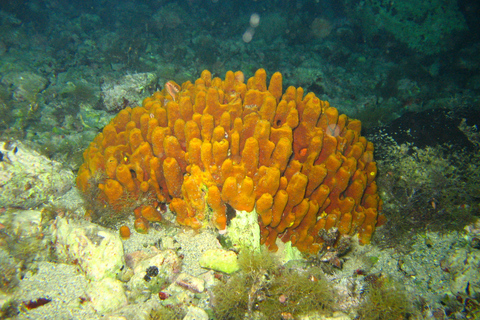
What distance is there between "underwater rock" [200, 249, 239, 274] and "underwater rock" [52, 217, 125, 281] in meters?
0.98

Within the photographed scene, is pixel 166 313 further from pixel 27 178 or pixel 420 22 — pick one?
pixel 420 22

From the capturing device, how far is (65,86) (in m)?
6.80

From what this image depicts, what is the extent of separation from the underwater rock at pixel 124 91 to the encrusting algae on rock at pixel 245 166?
2.16 metres

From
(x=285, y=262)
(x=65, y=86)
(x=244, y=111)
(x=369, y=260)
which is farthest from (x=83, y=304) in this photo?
(x=65, y=86)

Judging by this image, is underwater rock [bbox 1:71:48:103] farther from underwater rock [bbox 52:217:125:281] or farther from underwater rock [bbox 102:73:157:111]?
underwater rock [bbox 52:217:125:281]

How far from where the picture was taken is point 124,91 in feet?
18.1

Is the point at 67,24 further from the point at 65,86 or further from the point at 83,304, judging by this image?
the point at 83,304

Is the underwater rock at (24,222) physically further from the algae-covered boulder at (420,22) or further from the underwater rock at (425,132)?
the algae-covered boulder at (420,22)

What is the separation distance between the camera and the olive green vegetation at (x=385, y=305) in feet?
7.85

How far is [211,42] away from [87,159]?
10.3 metres

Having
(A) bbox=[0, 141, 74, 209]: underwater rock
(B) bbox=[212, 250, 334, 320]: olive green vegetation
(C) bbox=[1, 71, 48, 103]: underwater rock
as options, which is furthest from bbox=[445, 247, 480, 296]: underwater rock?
(C) bbox=[1, 71, 48, 103]: underwater rock

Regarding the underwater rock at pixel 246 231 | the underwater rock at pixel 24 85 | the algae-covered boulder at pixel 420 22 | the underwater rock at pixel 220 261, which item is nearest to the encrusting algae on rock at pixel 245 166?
the underwater rock at pixel 246 231

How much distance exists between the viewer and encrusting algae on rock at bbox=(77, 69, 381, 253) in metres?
2.69

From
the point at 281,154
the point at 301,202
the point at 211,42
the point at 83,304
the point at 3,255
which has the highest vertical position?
the point at 211,42
